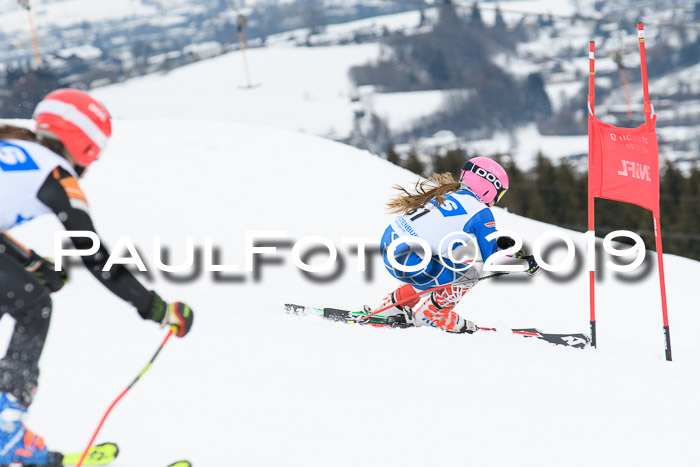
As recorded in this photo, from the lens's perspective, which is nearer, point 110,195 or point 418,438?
point 418,438

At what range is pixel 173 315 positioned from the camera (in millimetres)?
2486

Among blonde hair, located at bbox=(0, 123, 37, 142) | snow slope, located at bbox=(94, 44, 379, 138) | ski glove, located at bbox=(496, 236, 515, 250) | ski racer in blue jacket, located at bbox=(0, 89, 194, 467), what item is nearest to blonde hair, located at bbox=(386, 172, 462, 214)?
ski glove, located at bbox=(496, 236, 515, 250)

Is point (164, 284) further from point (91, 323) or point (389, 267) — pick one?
point (389, 267)

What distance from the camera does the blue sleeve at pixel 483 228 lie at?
4.41 meters

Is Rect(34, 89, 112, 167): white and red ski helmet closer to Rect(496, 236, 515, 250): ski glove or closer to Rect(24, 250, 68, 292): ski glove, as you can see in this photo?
Rect(24, 250, 68, 292): ski glove

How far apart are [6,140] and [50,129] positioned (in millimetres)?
148

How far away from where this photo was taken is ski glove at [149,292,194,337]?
2.46m

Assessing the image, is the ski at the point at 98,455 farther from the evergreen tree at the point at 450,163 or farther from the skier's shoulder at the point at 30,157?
the evergreen tree at the point at 450,163

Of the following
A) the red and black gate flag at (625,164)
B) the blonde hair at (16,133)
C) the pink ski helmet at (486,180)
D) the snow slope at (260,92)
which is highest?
the snow slope at (260,92)

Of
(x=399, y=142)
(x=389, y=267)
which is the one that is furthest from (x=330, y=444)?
(x=399, y=142)

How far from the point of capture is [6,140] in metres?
2.43
